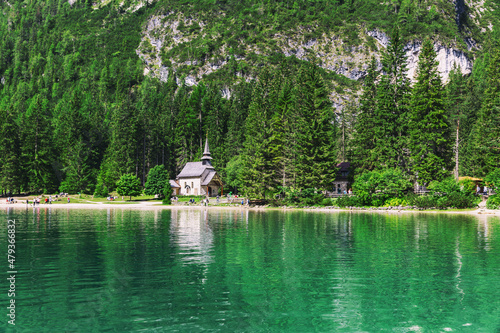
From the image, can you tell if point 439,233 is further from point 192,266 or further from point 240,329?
point 240,329

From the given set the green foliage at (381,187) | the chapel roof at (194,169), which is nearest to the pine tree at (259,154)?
the green foliage at (381,187)

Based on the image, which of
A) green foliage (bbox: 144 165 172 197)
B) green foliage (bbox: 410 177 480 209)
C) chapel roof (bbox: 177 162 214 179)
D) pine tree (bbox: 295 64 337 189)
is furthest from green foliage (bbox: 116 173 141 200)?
green foliage (bbox: 410 177 480 209)

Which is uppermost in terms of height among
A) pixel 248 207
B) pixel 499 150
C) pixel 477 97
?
pixel 477 97

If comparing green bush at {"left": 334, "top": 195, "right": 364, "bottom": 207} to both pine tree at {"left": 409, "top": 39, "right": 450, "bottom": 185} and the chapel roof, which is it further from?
the chapel roof

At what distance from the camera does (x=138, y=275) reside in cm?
1614

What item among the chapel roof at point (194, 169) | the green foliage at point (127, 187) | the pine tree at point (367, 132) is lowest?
the green foliage at point (127, 187)

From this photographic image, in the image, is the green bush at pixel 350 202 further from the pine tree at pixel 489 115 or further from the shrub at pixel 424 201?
the pine tree at pixel 489 115

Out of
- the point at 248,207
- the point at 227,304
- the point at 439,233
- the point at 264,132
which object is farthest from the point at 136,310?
the point at 264,132

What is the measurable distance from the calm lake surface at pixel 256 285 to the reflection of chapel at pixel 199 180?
75.4m

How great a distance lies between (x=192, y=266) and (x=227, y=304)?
233 inches

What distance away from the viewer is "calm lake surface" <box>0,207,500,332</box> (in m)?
10.9

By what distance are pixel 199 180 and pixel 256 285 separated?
9012 centimetres

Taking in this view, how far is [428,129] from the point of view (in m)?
65.2

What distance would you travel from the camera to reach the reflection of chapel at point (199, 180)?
102375mm
